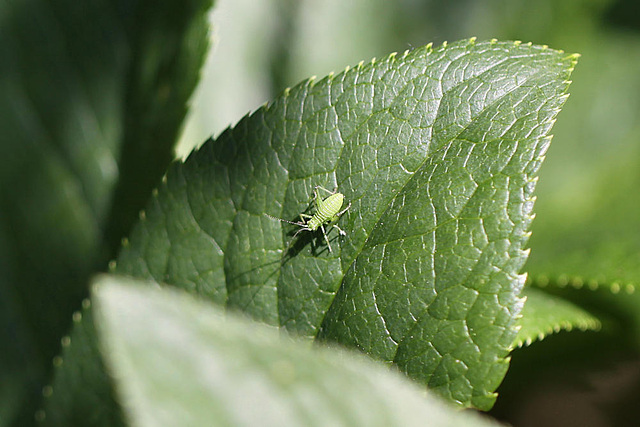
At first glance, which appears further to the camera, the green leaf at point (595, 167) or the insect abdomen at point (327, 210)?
the green leaf at point (595, 167)

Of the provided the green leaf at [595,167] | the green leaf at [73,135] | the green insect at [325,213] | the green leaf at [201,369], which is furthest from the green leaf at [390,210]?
the green leaf at [595,167]

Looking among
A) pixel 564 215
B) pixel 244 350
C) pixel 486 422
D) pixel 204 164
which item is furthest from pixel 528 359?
pixel 244 350

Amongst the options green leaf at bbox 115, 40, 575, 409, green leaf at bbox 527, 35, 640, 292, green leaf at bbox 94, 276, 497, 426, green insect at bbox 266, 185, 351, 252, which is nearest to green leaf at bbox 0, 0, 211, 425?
green leaf at bbox 115, 40, 575, 409

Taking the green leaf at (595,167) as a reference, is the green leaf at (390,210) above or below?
below

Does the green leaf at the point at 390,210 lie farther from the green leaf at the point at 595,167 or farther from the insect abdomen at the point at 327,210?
the green leaf at the point at 595,167

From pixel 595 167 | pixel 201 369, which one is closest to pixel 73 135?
pixel 201 369

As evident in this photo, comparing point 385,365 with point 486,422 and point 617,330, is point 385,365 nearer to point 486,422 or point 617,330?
point 486,422

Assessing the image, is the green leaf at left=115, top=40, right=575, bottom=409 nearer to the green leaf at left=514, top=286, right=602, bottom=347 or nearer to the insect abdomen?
the insect abdomen
